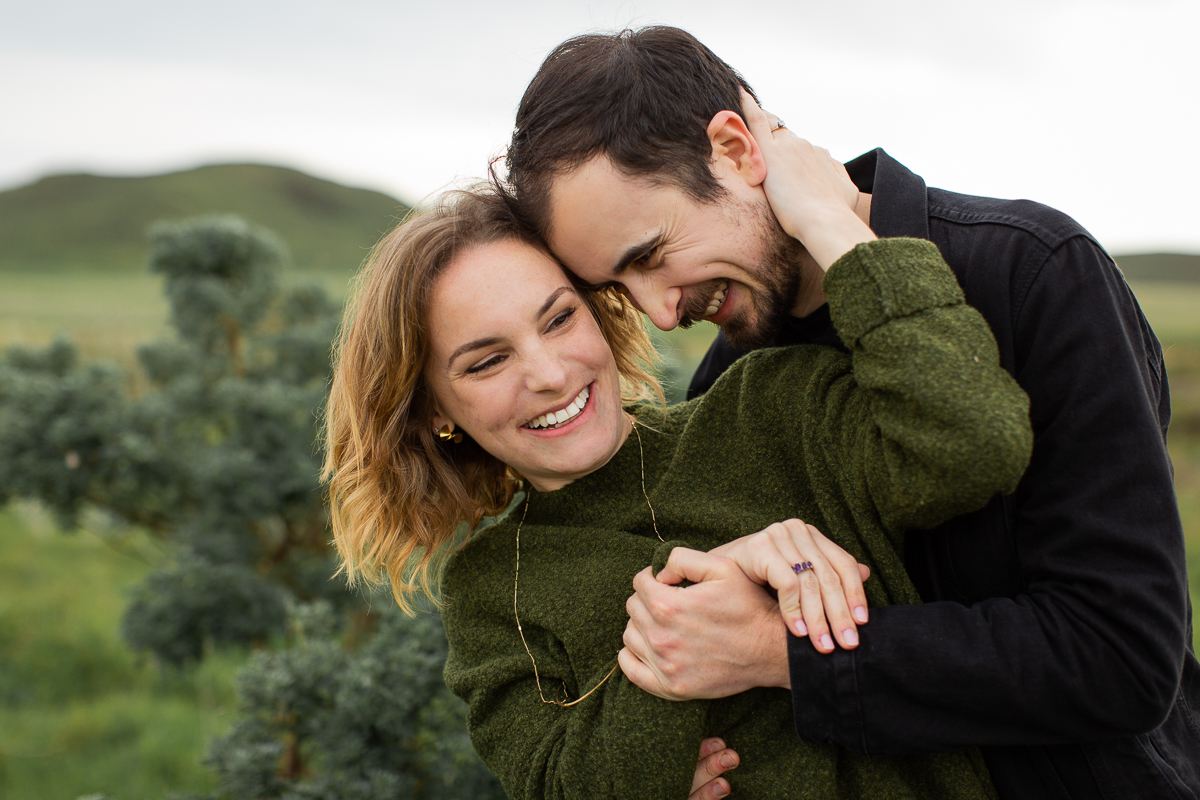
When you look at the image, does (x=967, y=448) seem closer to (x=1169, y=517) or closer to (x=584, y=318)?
(x=1169, y=517)

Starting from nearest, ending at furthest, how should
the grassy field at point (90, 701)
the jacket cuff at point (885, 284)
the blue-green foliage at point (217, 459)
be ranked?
1. the jacket cuff at point (885, 284)
2. the blue-green foliage at point (217, 459)
3. the grassy field at point (90, 701)

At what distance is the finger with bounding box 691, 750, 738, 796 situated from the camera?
1.84 meters

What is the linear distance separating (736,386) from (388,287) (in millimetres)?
1013

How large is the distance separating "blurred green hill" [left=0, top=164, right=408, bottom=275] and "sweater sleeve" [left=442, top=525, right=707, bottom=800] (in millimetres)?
24161

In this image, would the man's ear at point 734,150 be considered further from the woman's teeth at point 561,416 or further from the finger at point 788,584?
the finger at point 788,584

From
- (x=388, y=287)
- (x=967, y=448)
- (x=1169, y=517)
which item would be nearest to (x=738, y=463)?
(x=967, y=448)

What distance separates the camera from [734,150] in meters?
2.07

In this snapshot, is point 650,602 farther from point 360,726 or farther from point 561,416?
point 360,726

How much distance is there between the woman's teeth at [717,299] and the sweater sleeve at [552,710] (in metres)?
0.66

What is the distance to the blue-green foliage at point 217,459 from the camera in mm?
3977

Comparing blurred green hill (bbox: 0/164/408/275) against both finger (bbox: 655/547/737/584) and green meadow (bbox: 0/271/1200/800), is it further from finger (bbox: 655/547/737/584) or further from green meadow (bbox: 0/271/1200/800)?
finger (bbox: 655/547/737/584)

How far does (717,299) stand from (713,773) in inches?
46.7

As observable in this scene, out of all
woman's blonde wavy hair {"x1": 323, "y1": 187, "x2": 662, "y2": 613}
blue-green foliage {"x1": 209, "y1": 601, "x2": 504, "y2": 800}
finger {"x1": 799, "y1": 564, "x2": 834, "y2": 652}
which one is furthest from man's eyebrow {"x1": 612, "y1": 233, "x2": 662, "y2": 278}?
blue-green foliage {"x1": 209, "y1": 601, "x2": 504, "y2": 800}

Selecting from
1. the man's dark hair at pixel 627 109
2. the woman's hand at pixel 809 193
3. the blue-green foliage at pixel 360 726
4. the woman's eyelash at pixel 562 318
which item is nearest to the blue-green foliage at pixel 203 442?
the blue-green foliage at pixel 360 726
